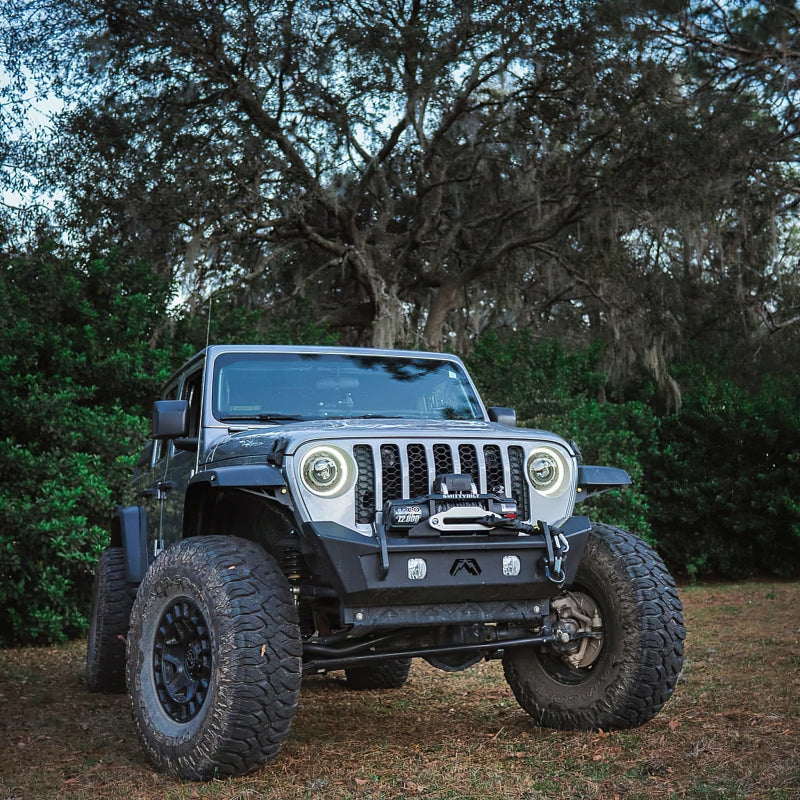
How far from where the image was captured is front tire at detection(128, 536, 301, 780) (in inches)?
168

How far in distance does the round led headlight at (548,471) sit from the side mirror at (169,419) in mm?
1844

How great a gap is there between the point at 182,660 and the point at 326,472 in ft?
3.70

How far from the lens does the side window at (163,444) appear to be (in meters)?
6.75

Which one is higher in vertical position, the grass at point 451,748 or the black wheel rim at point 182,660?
the black wheel rim at point 182,660

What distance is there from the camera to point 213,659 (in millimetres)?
4336

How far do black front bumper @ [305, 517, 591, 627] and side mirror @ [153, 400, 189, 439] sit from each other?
1.27 metres

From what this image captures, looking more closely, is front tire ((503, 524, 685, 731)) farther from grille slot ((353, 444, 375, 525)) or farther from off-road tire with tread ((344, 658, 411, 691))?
off-road tire with tread ((344, 658, 411, 691))

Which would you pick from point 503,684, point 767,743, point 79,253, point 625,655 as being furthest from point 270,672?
point 79,253

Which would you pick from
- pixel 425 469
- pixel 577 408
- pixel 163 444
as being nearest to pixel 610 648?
pixel 425 469

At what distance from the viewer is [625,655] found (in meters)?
5.03

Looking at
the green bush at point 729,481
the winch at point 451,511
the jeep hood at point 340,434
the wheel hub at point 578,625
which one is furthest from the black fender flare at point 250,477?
the green bush at point 729,481

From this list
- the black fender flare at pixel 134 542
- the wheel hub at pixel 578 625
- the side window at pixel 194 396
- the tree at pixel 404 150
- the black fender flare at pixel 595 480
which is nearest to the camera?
the black fender flare at pixel 595 480

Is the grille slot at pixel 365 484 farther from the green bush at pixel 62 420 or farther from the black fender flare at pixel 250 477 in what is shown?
the green bush at pixel 62 420

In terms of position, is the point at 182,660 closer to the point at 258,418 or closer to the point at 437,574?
the point at 437,574
